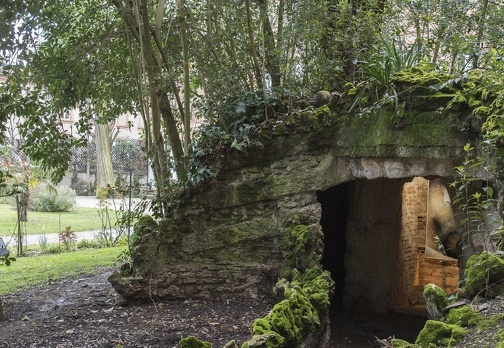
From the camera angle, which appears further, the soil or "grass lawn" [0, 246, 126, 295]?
"grass lawn" [0, 246, 126, 295]

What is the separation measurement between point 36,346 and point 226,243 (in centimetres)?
223

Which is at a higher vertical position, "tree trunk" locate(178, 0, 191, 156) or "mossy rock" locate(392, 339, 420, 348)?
Answer: "tree trunk" locate(178, 0, 191, 156)

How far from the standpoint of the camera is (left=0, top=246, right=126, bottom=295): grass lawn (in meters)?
7.95

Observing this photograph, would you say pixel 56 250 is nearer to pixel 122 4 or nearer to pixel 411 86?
pixel 122 4

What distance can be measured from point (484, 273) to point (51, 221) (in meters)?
13.5

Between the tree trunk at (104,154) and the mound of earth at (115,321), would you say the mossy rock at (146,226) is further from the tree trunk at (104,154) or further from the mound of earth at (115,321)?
the tree trunk at (104,154)

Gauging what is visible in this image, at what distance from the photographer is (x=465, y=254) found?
20.9 ft

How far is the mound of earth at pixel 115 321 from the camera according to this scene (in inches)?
193

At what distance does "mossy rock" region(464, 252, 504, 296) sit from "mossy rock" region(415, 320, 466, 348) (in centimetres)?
49

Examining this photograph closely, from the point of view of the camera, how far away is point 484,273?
356cm

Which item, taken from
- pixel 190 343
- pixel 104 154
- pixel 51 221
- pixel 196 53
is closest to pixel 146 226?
pixel 196 53

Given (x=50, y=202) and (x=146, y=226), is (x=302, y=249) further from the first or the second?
(x=50, y=202)

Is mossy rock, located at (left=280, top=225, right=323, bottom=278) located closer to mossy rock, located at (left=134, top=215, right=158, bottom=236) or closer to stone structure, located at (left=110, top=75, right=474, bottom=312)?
stone structure, located at (left=110, top=75, right=474, bottom=312)

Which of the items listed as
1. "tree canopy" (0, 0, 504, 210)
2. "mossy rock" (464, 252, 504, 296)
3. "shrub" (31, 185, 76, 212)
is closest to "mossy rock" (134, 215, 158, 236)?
"tree canopy" (0, 0, 504, 210)
